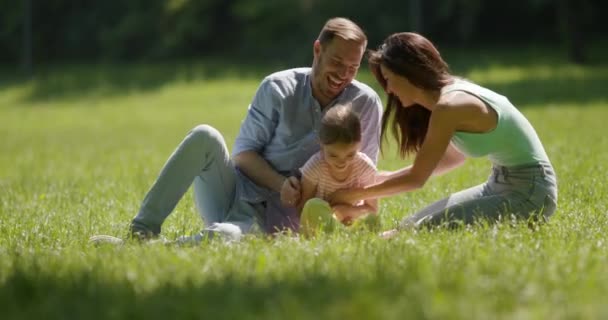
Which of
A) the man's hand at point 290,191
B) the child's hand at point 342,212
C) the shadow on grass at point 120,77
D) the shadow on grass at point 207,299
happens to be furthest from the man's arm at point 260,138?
the shadow on grass at point 120,77

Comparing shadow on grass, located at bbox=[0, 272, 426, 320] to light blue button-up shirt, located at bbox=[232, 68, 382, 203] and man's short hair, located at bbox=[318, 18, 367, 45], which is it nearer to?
light blue button-up shirt, located at bbox=[232, 68, 382, 203]

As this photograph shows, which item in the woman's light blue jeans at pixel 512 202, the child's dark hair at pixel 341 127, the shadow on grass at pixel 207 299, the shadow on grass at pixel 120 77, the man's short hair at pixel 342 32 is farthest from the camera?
the shadow on grass at pixel 120 77

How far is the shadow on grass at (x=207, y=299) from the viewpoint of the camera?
3.57 metres

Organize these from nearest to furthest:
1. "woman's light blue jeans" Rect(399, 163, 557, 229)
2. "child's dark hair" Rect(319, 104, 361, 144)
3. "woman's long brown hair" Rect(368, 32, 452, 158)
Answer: "child's dark hair" Rect(319, 104, 361, 144) < "woman's long brown hair" Rect(368, 32, 452, 158) < "woman's light blue jeans" Rect(399, 163, 557, 229)

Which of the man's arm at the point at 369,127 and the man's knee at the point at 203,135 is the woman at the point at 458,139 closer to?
the man's arm at the point at 369,127

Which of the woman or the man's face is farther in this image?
the man's face

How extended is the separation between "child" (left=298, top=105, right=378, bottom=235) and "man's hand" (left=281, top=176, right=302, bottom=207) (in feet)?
0.19

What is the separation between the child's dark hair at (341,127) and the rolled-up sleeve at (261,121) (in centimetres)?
69

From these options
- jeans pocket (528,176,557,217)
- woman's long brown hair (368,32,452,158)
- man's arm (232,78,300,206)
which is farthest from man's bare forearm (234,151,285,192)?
jeans pocket (528,176,557,217)

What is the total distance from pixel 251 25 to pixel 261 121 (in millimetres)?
34775

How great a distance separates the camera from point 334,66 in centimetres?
601

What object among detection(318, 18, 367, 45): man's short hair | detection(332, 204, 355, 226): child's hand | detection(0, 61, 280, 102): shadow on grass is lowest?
detection(0, 61, 280, 102): shadow on grass

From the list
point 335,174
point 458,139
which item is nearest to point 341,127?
point 335,174

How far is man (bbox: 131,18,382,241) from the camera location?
598 cm
